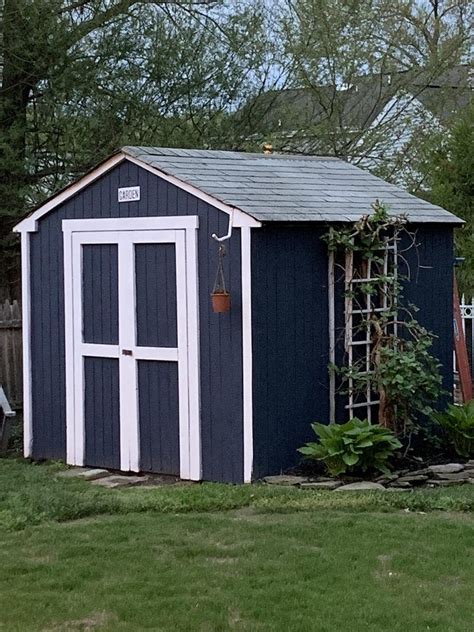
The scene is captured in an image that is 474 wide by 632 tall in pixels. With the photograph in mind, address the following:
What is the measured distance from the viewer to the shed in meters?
9.02

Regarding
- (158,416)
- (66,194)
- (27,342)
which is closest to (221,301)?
(158,416)

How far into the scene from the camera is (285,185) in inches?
395

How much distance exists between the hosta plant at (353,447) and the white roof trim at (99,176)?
5.73ft

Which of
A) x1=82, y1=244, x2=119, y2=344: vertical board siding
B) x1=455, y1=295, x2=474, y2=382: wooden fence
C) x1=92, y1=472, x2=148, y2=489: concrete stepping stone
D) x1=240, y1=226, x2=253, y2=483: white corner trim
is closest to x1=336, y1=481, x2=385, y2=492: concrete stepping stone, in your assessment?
x1=240, y1=226, x2=253, y2=483: white corner trim

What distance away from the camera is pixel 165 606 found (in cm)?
564

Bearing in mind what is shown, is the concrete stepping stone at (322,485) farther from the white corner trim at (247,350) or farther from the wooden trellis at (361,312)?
the wooden trellis at (361,312)

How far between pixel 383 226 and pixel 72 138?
260 inches

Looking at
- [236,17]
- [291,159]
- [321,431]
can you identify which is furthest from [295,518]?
[236,17]

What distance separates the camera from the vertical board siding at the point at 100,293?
9.88m

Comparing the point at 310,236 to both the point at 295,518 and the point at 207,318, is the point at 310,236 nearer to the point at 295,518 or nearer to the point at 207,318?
the point at 207,318

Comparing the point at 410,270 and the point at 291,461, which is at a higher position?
the point at 410,270

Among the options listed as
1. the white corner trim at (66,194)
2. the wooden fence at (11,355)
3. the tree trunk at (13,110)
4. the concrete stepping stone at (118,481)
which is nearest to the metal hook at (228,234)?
the white corner trim at (66,194)

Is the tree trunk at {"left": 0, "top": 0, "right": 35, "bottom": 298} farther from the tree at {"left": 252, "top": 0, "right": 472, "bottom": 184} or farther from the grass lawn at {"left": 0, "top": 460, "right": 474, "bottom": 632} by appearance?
the grass lawn at {"left": 0, "top": 460, "right": 474, "bottom": 632}

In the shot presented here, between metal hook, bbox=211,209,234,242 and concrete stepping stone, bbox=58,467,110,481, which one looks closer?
metal hook, bbox=211,209,234,242
